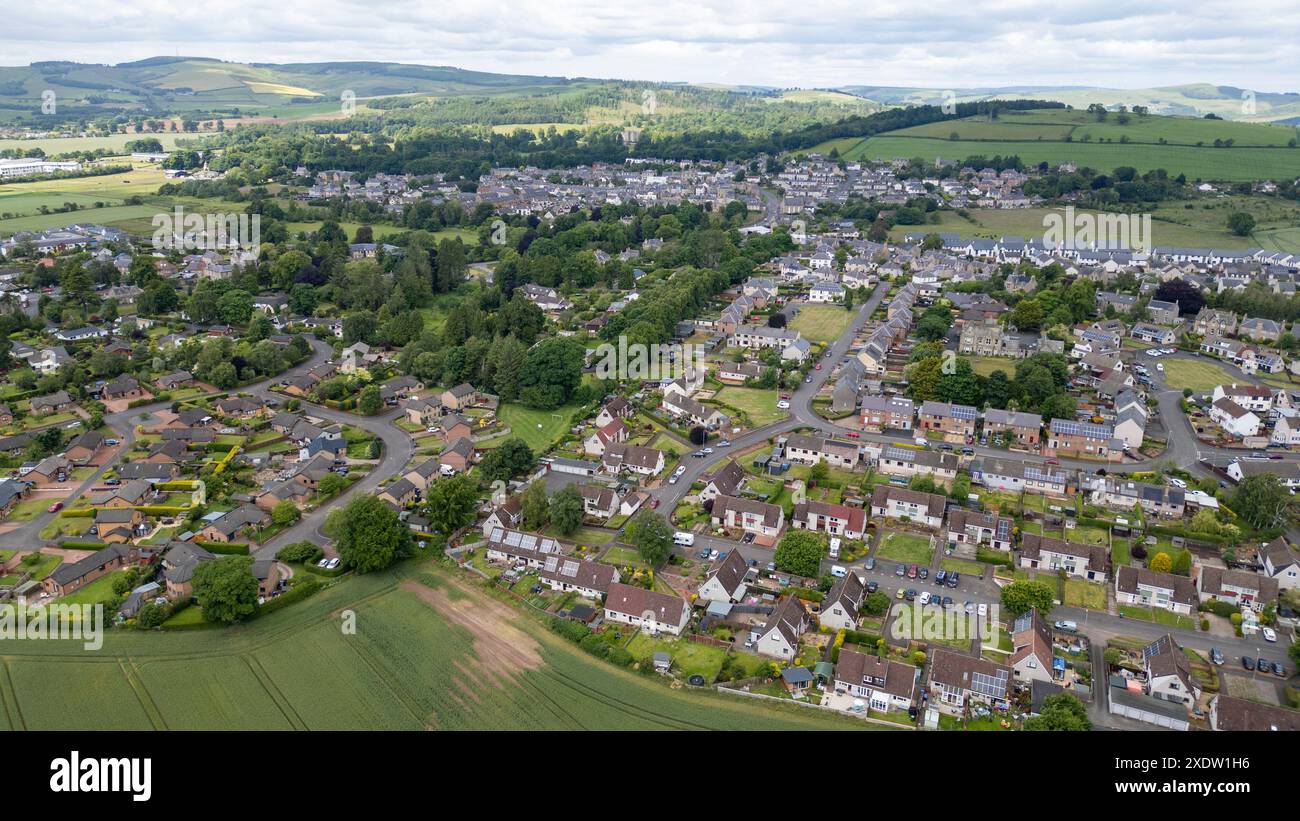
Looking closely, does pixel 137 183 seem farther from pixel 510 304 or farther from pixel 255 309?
pixel 510 304

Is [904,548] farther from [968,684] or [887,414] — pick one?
[887,414]

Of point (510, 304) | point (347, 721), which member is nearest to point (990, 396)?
point (510, 304)

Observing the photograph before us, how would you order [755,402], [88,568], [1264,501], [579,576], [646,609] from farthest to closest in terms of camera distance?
[755,402], [1264,501], [88,568], [579,576], [646,609]

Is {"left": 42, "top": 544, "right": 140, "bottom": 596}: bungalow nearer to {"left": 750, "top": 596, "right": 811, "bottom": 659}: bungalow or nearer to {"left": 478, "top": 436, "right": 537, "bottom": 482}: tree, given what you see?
{"left": 478, "top": 436, "right": 537, "bottom": 482}: tree

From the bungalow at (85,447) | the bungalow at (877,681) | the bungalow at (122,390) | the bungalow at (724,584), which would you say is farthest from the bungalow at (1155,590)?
the bungalow at (122,390)

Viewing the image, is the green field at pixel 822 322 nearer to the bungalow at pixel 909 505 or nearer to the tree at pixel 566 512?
the bungalow at pixel 909 505

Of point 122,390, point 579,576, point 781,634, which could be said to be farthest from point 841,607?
point 122,390
